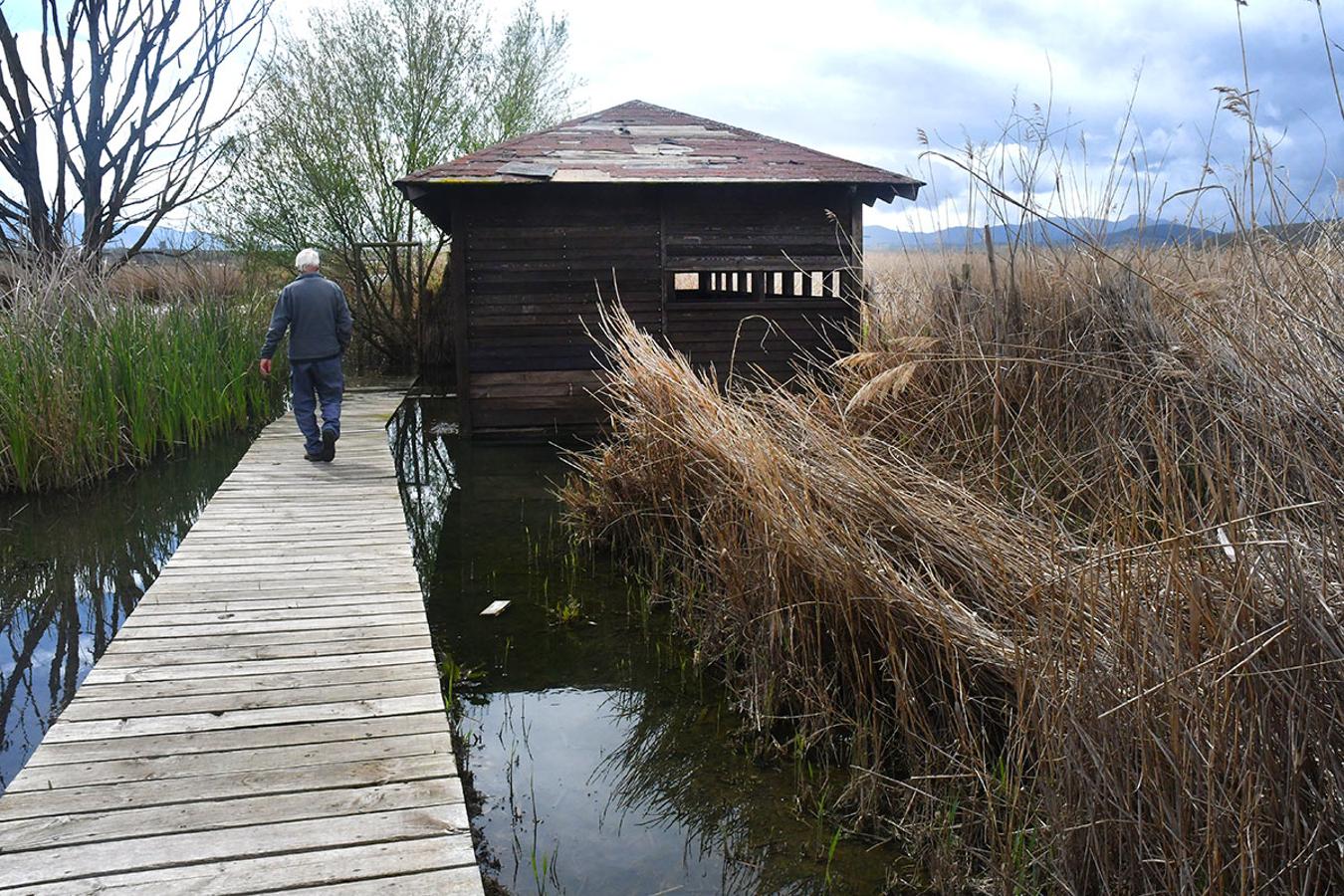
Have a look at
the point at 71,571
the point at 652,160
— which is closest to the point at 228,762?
the point at 71,571

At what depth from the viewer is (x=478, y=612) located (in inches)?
241

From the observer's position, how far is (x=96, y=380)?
8.87 meters

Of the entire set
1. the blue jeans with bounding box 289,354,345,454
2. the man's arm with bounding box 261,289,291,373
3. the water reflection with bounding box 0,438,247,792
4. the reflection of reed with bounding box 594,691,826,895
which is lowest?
the reflection of reed with bounding box 594,691,826,895

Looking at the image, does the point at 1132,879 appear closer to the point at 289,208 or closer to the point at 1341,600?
the point at 1341,600

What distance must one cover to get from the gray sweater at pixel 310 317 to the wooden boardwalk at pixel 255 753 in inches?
124

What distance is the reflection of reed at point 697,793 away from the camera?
3508mm

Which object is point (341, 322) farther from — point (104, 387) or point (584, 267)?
point (584, 267)

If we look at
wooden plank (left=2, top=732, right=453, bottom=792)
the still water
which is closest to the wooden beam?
the still water

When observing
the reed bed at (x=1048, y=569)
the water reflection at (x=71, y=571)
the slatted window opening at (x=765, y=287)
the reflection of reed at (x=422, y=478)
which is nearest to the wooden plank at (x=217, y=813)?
the water reflection at (x=71, y=571)

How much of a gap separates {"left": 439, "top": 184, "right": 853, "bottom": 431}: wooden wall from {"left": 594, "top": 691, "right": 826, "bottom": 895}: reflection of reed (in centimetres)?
769

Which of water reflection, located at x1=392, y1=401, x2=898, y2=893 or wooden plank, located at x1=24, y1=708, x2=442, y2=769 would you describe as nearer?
wooden plank, located at x1=24, y1=708, x2=442, y2=769

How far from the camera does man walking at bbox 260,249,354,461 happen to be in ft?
28.3

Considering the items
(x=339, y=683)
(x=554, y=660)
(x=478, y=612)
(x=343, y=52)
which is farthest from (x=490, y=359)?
(x=343, y=52)

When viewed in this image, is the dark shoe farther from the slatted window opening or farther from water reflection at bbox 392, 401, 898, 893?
the slatted window opening
